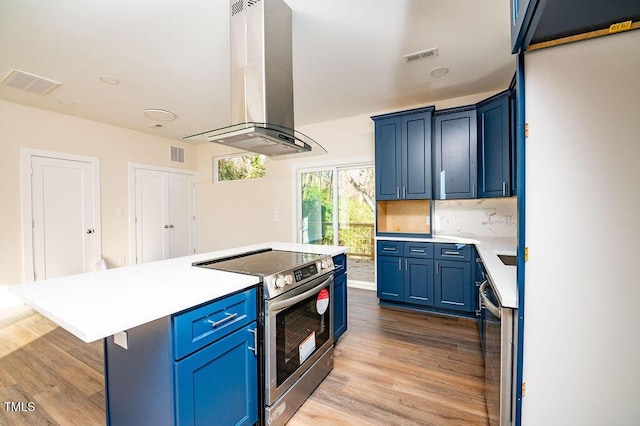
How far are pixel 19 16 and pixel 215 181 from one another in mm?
3910

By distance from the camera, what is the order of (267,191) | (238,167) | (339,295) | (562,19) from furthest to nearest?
1. (238,167)
2. (267,191)
3. (339,295)
4. (562,19)

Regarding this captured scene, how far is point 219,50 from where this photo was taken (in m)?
2.53

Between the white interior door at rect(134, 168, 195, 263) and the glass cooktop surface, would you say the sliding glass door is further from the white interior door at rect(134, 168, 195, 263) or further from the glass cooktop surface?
the white interior door at rect(134, 168, 195, 263)

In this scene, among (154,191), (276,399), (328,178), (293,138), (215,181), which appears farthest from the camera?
(215,181)

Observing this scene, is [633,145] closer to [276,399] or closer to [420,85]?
[276,399]

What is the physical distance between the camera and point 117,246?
4789 millimetres

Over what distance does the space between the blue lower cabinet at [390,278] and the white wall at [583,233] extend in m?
2.27

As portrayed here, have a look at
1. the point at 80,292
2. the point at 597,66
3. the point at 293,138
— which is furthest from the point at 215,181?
the point at 597,66

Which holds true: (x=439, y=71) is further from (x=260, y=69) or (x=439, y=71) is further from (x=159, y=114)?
(x=159, y=114)

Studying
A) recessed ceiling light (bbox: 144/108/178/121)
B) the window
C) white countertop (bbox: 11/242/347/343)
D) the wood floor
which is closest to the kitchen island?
white countertop (bbox: 11/242/347/343)

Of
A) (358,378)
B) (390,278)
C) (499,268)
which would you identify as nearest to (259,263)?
(358,378)

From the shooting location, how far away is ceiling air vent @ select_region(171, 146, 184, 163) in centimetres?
564

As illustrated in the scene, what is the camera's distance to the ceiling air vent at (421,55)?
2.59 m

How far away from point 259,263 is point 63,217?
4074 mm
